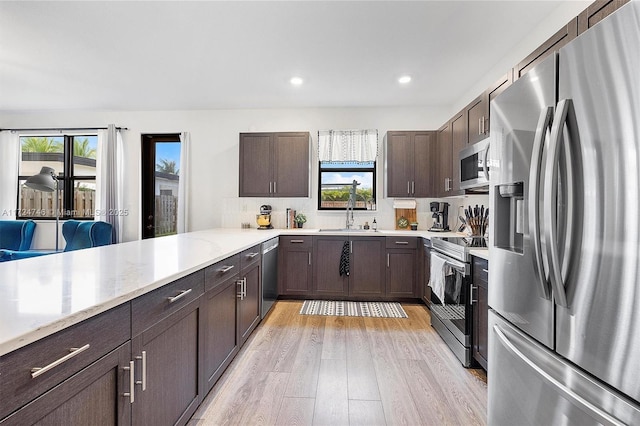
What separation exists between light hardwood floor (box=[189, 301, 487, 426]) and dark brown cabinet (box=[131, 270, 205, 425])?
1.09 feet

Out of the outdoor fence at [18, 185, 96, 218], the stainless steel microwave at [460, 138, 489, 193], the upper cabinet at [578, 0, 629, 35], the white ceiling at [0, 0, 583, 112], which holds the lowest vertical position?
the outdoor fence at [18, 185, 96, 218]

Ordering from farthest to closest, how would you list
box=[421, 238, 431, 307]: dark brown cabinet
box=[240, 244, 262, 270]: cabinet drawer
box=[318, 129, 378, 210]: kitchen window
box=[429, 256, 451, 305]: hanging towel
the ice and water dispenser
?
box=[318, 129, 378, 210]: kitchen window < box=[421, 238, 431, 307]: dark brown cabinet < box=[429, 256, 451, 305]: hanging towel < box=[240, 244, 262, 270]: cabinet drawer < the ice and water dispenser

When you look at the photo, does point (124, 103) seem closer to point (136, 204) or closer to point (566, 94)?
point (136, 204)

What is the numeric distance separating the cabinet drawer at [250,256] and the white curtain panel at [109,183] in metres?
2.99

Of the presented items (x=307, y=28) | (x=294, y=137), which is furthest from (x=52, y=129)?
(x=307, y=28)

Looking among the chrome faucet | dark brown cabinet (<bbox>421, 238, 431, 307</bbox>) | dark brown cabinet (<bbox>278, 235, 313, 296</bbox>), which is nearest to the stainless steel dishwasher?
dark brown cabinet (<bbox>278, 235, 313, 296</bbox>)

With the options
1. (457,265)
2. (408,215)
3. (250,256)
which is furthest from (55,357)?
(408,215)

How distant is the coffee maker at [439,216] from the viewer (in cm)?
423

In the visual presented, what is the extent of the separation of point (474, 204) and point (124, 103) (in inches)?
195

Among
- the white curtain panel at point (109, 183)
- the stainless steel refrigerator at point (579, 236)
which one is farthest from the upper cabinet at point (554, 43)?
the white curtain panel at point (109, 183)

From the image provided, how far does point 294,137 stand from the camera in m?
4.24

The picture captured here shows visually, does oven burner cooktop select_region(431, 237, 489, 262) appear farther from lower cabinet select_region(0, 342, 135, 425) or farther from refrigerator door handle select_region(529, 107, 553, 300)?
lower cabinet select_region(0, 342, 135, 425)

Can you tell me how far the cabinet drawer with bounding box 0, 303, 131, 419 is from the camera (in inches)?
26.9

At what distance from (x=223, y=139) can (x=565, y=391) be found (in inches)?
186
